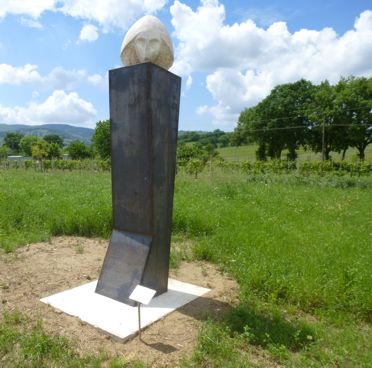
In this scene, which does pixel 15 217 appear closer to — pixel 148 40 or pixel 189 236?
pixel 189 236

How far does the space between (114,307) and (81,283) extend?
0.91 metres

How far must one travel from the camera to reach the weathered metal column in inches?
133

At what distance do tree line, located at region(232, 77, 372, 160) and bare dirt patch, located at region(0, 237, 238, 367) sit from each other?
24927 mm

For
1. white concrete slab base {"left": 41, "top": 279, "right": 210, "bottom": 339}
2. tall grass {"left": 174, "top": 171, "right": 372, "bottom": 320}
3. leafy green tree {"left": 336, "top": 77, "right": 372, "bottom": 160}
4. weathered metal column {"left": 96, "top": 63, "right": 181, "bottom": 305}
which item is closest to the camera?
white concrete slab base {"left": 41, "top": 279, "right": 210, "bottom": 339}

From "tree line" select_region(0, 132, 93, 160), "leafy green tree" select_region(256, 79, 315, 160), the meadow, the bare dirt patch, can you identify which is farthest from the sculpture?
"tree line" select_region(0, 132, 93, 160)

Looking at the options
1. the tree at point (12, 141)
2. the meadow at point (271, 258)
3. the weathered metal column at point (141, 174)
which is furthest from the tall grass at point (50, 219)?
the tree at point (12, 141)

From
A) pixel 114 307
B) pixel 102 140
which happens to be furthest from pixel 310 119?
pixel 114 307

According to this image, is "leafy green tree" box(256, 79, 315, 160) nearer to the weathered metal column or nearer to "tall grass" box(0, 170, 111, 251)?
"tall grass" box(0, 170, 111, 251)

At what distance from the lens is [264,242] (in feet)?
16.7

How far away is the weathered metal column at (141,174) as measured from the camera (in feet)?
11.1

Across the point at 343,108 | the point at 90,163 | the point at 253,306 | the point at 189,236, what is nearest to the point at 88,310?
the point at 253,306

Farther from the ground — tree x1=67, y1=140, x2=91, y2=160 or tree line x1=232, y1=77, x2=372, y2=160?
tree line x1=232, y1=77, x2=372, y2=160

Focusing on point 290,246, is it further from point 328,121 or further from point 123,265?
point 328,121

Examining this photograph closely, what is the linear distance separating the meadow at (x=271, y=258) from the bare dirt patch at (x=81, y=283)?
7.4 inches
